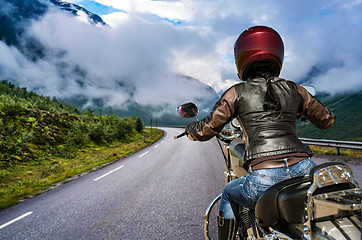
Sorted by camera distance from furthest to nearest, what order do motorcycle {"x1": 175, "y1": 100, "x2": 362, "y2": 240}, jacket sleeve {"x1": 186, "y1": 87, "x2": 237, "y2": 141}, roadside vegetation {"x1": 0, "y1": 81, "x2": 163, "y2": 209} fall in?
1. roadside vegetation {"x1": 0, "y1": 81, "x2": 163, "y2": 209}
2. jacket sleeve {"x1": 186, "y1": 87, "x2": 237, "y2": 141}
3. motorcycle {"x1": 175, "y1": 100, "x2": 362, "y2": 240}

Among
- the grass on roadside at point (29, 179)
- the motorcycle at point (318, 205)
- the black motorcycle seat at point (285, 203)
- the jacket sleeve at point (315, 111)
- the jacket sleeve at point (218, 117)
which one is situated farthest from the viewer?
the grass on roadside at point (29, 179)

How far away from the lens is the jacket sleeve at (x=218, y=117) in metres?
1.67

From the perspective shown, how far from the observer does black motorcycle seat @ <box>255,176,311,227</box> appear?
1111mm

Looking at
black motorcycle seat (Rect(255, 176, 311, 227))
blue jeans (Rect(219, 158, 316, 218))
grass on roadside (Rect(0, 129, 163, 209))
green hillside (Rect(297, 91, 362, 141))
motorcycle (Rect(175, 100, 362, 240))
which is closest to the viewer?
motorcycle (Rect(175, 100, 362, 240))

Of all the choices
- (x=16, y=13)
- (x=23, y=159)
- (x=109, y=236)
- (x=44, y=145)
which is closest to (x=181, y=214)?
→ (x=109, y=236)

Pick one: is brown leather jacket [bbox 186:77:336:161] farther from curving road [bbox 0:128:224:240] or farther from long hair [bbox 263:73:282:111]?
curving road [bbox 0:128:224:240]

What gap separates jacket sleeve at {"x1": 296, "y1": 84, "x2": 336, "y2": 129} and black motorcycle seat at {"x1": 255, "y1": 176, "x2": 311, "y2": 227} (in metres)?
0.84

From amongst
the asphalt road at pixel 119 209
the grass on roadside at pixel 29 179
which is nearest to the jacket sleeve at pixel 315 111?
the asphalt road at pixel 119 209

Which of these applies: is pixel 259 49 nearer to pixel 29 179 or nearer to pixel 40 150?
pixel 29 179

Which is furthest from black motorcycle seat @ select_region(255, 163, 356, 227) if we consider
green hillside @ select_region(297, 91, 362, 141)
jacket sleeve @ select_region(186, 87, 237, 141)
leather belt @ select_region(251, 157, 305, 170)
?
green hillside @ select_region(297, 91, 362, 141)

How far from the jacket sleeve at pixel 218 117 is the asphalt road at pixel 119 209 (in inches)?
79.3

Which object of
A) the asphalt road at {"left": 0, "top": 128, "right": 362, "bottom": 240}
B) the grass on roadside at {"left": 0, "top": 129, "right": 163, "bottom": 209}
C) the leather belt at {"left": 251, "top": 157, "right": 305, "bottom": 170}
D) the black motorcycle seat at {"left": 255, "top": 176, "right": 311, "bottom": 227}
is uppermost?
the leather belt at {"left": 251, "top": 157, "right": 305, "bottom": 170}

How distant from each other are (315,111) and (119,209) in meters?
3.93

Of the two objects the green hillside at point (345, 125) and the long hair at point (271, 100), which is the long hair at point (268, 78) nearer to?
the long hair at point (271, 100)
